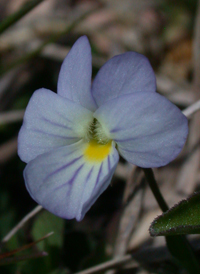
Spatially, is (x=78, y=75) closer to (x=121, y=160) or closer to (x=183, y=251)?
(x=183, y=251)

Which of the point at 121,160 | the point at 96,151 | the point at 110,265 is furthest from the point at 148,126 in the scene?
the point at 121,160

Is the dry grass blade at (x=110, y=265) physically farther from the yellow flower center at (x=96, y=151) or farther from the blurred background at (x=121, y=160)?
the yellow flower center at (x=96, y=151)

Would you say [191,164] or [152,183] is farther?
[191,164]

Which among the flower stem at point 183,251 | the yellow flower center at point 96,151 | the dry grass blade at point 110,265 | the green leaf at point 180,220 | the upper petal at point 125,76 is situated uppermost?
the upper petal at point 125,76

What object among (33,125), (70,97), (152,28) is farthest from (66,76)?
(152,28)

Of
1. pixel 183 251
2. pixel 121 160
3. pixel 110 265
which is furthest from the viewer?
pixel 121 160

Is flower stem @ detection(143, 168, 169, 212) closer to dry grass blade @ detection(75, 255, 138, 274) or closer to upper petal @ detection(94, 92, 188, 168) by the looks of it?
upper petal @ detection(94, 92, 188, 168)

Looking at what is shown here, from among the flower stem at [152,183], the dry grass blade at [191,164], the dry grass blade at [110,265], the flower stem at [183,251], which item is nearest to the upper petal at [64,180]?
the flower stem at [152,183]
